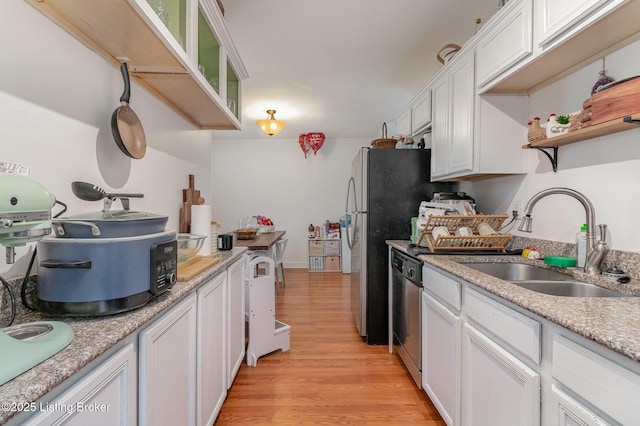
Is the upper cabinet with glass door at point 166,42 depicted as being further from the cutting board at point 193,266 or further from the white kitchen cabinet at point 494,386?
the white kitchen cabinet at point 494,386

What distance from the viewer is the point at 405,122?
3139 mm

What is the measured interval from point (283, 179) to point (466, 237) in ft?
13.9

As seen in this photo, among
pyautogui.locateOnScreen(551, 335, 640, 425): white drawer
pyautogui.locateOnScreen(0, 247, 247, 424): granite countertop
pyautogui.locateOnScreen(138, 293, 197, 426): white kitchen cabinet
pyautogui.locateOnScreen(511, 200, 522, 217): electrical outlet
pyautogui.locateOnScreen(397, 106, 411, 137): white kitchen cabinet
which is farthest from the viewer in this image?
pyautogui.locateOnScreen(397, 106, 411, 137): white kitchen cabinet

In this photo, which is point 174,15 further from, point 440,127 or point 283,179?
point 283,179

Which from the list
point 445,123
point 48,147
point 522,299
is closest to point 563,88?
point 445,123

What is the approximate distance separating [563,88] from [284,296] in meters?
3.37

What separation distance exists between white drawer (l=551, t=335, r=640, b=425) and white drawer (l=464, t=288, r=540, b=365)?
73 mm

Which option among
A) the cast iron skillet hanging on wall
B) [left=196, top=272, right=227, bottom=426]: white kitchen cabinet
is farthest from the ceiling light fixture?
[left=196, top=272, right=227, bottom=426]: white kitchen cabinet

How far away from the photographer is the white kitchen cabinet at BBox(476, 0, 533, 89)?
142 cm

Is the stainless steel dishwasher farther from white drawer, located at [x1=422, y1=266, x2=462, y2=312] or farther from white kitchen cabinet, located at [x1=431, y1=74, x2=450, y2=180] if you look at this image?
white kitchen cabinet, located at [x1=431, y1=74, x2=450, y2=180]

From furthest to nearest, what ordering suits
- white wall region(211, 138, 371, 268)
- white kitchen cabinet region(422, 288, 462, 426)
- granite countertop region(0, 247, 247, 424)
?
1. white wall region(211, 138, 371, 268)
2. white kitchen cabinet region(422, 288, 462, 426)
3. granite countertop region(0, 247, 247, 424)

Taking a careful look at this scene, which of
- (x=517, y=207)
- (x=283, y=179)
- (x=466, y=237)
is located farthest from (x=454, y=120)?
(x=283, y=179)

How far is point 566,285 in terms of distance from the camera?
4.33ft

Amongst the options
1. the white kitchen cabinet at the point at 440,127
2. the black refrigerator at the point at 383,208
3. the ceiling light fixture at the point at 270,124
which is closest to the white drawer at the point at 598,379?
the white kitchen cabinet at the point at 440,127
